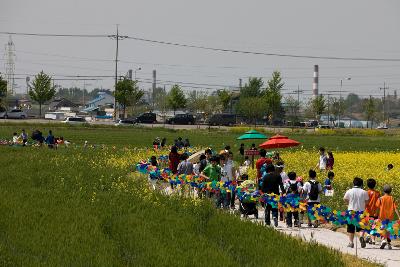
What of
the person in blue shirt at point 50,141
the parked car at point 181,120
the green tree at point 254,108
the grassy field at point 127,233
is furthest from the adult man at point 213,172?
the green tree at point 254,108

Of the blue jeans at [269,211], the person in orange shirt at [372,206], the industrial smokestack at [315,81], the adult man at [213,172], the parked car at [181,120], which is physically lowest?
the blue jeans at [269,211]

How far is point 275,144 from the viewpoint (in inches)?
1190

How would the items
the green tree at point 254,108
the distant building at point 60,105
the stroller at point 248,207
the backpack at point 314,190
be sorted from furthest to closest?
the distant building at point 60,105
the green tree at point 254,108
the stroller at point 248,207
the backpack at point 314,190

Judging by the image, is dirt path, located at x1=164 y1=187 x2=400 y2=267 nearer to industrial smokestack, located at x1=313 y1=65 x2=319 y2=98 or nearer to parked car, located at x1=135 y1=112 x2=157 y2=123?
parked car, located at x1=135 y1=112 x2=157 y2=123

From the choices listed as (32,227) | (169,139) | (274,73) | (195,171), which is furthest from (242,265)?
(274,73)

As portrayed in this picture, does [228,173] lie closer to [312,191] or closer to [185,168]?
[185,168]

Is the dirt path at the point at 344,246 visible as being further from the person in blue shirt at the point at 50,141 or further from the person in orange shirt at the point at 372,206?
the person in blue shirt at the point at 50,141

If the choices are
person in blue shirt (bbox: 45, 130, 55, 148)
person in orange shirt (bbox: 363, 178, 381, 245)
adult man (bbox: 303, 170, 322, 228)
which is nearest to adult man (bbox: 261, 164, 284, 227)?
adult man (bbox: 303, 170, 322, 228)

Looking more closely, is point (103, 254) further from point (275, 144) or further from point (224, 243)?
point (275, 144)

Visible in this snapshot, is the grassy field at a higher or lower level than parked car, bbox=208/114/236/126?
lower

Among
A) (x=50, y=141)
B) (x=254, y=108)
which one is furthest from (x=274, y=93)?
(x=50, y=141)

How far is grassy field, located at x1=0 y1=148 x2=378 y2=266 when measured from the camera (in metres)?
11.7

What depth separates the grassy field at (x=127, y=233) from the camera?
11.7m

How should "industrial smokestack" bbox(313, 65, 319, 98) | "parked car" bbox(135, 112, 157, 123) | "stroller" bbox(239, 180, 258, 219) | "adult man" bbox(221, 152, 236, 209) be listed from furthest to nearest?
"industrial smokestack" bbox(313, 65, 319, 98) < "parked car" bbox(135, 112, 157, 123) < "adult man" bbox(221, 152, 236, 209) < "stroller" bbox(239, 180, 258, 219)
